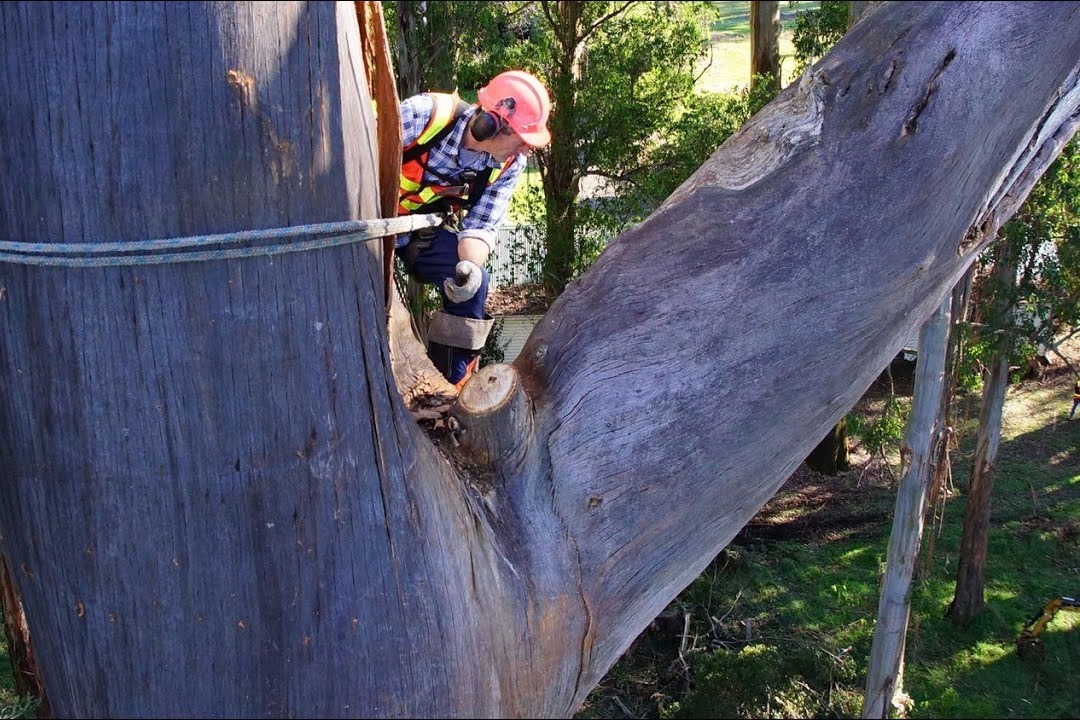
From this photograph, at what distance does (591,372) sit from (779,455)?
1.34 feet

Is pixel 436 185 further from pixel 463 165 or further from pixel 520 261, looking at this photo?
pixel 520 261

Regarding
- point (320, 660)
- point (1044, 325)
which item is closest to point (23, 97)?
point (320, 660)

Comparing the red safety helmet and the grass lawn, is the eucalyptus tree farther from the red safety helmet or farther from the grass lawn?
the grass lawn

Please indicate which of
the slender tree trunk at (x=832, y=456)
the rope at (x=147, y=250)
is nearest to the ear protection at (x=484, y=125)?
the rope at (x=147, y=250)

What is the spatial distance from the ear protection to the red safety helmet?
2 centimetres

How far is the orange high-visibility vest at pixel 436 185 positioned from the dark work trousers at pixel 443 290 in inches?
5.3

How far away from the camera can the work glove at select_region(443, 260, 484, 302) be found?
2.89 meters

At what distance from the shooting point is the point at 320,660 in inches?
62.0

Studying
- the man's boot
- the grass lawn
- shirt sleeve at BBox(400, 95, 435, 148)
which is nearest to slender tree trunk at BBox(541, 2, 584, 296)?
shirt sleeve at BBox(400, 95, 435, 148)

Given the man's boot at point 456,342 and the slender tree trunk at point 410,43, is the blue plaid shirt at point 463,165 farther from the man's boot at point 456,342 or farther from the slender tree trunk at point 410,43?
the slender tree trunk at point 410,43

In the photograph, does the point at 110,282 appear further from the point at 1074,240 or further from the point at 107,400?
the point at 1074,240

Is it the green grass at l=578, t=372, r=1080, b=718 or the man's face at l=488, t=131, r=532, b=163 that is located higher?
the man's face at l=488, t=131, r=532, b=163

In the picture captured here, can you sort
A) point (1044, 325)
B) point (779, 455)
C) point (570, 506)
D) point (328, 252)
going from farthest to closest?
point (1044, 325), point (779, 455), point (570, 506), point (328, 252)

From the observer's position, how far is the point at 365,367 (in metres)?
1.62
